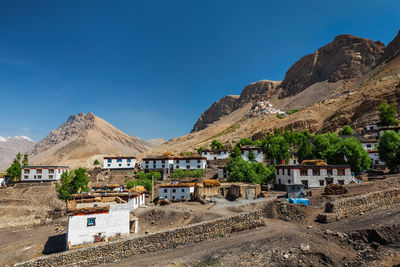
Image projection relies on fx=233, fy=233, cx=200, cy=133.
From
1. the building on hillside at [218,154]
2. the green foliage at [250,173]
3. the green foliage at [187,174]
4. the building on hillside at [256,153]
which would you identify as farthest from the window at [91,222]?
the building on hillside at [218,154]

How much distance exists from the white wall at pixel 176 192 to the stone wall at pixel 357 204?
A: 950 inches

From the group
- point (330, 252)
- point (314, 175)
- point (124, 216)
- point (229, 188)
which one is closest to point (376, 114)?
point (314, 175)

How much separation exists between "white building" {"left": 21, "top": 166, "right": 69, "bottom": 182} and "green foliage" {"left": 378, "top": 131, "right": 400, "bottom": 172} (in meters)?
75.3

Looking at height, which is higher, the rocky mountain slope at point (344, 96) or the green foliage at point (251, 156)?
the rocky mountain slope at point (344, 96)

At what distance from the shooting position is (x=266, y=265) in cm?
1498

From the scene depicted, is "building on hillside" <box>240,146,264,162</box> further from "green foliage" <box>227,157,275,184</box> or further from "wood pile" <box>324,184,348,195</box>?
"wood pile" <box>324,184,348,195</box>

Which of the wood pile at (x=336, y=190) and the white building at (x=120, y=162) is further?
the white building at (x=120, y=162)

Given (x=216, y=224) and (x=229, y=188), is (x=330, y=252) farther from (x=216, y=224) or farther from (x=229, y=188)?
(x=229, y=188)

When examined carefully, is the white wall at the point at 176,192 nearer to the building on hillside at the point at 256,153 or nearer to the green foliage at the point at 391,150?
the building on hillside at the point at 256,153

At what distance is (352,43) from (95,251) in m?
234

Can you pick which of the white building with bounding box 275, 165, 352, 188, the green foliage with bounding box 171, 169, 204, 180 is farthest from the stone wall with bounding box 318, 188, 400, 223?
the green foliage with bounding box 171, 169, 204, 180

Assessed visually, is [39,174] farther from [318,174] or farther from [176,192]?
[318,174]

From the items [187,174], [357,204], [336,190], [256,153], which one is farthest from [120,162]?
[357,204]

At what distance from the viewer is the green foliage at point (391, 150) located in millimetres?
41000
